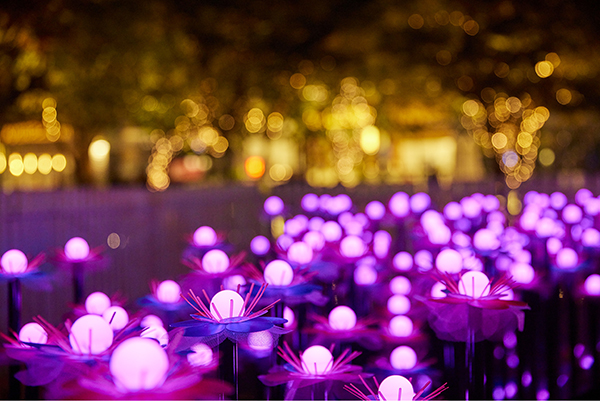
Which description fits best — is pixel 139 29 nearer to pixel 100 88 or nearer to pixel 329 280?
pixel 100 88

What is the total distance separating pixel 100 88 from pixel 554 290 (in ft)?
26.7

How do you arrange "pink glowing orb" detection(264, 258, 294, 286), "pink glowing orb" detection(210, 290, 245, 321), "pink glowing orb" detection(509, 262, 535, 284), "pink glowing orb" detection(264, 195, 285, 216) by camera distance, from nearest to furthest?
"pink glowing orb" detection(210, 290, 245, 321) → "pink glowing orb" detection(264, 258, 294, 286) → "pink glowing orb" detection(509, 262, 535, 284) → "pink glowing orb" detection(264, 195, 285, 216)

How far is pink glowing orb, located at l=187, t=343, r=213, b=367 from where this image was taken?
1689 mm

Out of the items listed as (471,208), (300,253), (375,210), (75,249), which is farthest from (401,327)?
(471,208)

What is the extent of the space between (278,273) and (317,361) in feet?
1.66

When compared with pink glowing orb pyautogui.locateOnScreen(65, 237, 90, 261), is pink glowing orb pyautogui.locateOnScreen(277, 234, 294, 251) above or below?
below

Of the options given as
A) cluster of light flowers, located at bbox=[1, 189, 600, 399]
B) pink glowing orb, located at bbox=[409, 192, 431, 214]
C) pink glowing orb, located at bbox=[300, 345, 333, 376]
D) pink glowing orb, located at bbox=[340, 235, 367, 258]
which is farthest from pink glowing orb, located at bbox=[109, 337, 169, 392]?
pink glowing orb, located at bbox=[409, 192, 431, 214]

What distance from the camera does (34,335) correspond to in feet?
7.08

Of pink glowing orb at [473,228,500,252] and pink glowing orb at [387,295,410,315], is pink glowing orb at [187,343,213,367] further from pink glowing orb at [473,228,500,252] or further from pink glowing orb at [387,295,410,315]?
pink glowing orb at [473,228,500,252]

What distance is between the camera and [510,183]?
9.23 meters

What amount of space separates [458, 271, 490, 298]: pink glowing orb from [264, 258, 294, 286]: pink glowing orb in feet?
2.40

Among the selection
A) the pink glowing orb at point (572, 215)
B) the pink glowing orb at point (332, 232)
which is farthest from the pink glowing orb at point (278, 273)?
the pink glowing orb at point (572, 215)

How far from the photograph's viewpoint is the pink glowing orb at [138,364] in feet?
4.29

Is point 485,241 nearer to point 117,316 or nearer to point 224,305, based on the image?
point 224,305
